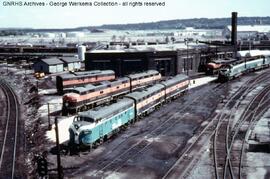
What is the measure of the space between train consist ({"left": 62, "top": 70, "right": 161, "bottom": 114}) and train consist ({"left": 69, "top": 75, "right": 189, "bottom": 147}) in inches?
303

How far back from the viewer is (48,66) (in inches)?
3693

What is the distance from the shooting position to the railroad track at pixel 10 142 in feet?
108

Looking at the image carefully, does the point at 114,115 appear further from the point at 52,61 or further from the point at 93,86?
the point at 52,61

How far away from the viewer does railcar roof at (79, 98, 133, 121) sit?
3631 cm

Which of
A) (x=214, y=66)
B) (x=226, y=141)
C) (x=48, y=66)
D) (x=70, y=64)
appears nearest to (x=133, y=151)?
(x=226, y=141)

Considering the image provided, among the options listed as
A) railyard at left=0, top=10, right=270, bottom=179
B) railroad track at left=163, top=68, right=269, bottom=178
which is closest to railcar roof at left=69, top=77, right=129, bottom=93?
railyard at left=0, top=10, right=270, bottom=179

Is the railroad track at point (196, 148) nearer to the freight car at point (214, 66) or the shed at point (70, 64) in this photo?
the freight car at point (214, 66)

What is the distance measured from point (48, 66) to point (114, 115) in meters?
58.0

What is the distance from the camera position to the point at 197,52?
94.2 metres

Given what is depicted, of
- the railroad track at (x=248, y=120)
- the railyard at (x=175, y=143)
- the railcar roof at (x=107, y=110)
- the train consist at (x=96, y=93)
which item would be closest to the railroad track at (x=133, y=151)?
the railyard at (x=175, y=143)

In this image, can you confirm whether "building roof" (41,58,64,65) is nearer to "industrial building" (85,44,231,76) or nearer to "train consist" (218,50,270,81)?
"industrial building" (85,44,231,76)

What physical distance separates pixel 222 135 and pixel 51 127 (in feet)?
66.6

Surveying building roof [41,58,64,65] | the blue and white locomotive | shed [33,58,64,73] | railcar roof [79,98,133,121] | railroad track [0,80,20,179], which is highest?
building roof [41,58,64,65]

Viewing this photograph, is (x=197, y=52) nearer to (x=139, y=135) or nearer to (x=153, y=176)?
(x=139, y=135)
